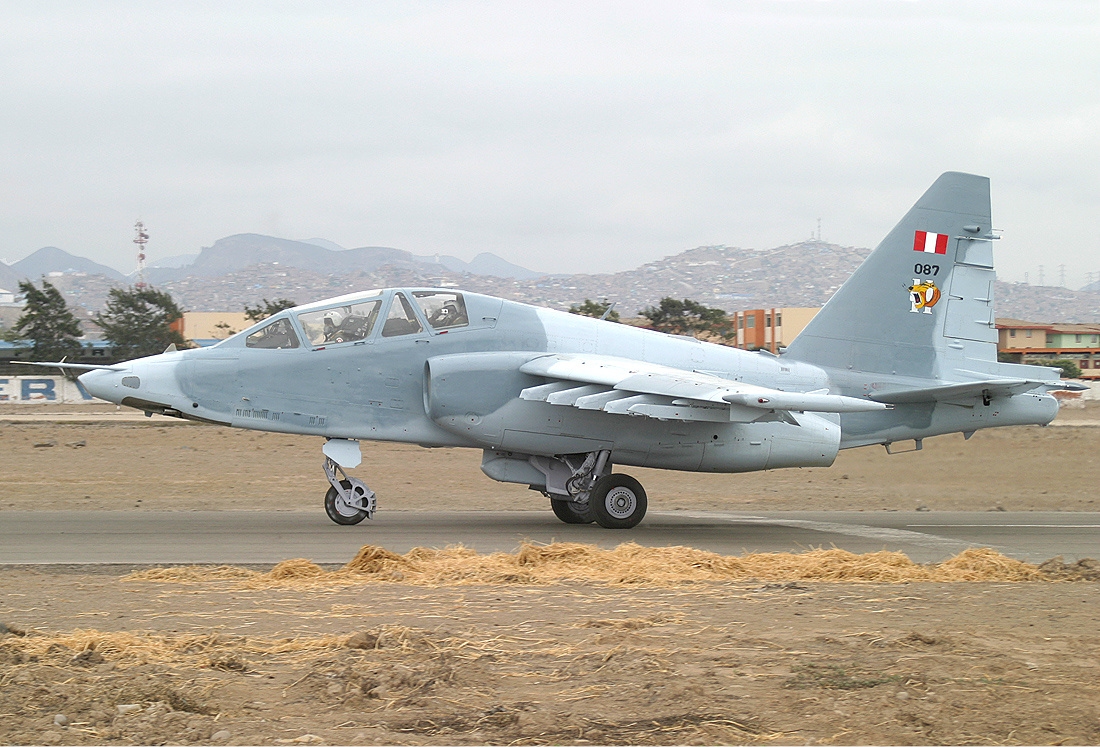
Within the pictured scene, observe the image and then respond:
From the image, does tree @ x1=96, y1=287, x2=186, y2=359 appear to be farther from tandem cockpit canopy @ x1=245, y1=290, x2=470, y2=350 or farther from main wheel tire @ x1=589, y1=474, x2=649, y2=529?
main wheel tire @ x1=589, y1=474, x2=649, y2=529

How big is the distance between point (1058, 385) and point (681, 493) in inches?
318

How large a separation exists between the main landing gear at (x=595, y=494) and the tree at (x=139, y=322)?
156 ft

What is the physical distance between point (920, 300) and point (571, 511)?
269 inches

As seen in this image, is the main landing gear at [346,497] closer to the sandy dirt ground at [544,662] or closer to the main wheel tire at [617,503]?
the main wheel tire at [617,503]

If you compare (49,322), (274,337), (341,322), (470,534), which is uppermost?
(49,322)

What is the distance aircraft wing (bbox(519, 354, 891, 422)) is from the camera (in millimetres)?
13312

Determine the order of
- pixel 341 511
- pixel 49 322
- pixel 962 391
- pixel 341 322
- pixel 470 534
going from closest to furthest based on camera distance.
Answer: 1. pixel 470 534
2. pixel 341 511
3. pixel 341 322
4. pixel 962 391
5. pixel 49 322

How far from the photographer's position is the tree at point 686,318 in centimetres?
6097

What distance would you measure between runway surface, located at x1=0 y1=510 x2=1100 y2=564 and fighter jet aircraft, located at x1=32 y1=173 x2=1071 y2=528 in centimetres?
86

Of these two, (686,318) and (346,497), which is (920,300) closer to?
(346,497)

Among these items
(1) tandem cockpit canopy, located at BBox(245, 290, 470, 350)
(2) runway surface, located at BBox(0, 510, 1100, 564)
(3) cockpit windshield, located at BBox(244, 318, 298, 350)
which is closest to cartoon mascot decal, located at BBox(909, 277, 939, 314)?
(2) runway surface, located at BBox(0, 510, 1100, 564)

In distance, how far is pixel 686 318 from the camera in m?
61.3

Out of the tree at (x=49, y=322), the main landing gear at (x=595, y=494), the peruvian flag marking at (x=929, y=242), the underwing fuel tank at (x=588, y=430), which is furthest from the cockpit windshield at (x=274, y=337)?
the tree at (x=49, y=322)

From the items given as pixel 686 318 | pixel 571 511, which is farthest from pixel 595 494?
pixel 686 318
